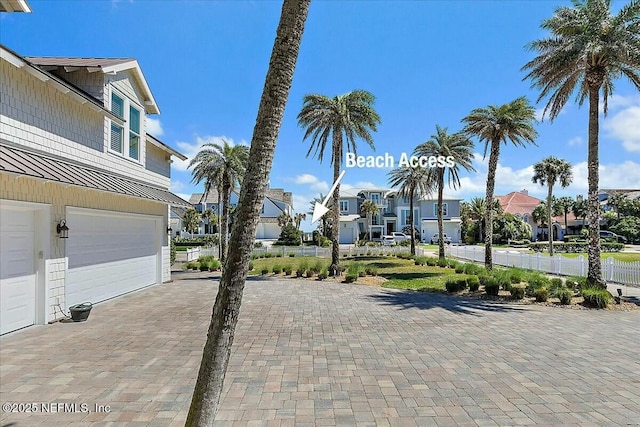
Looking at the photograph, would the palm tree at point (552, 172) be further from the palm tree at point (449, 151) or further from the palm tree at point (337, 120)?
the palm tree at point (337, 120)

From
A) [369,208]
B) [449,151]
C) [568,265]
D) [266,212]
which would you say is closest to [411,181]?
[449,151]

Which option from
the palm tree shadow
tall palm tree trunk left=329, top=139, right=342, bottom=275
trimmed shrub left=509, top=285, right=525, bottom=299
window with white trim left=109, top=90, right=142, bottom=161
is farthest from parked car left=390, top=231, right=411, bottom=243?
window with white trim left=109, top=90, right=142, bottom=161

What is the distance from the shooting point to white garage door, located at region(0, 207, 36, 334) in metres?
7.09

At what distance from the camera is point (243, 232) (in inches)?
106

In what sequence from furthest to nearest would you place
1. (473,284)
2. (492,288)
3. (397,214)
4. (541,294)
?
(397,214)
(473,284)
(492,288)
(541,294)

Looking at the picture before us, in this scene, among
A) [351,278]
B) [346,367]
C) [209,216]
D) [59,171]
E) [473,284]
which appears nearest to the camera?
[346,367]

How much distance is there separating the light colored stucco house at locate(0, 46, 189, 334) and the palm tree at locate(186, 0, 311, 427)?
5.59 metres

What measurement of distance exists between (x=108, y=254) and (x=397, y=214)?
44.3 m

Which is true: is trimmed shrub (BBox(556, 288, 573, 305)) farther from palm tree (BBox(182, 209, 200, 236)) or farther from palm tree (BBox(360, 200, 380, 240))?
palm tree (BBox(182, 209, 200, 236))

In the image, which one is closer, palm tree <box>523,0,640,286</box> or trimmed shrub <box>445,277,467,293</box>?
palm tree <box>523,0,640,286</box>

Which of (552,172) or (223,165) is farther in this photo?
(552,172)

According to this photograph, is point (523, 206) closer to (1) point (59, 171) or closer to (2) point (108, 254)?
(2) point (108, 254)

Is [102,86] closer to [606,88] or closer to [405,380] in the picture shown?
[405,380]

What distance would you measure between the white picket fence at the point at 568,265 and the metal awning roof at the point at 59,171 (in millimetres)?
17833
